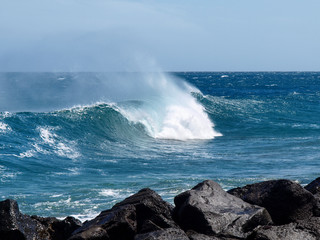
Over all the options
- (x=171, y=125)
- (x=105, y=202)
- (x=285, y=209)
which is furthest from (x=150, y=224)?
(x=171, y=125)

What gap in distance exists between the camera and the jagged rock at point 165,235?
18.8 feet

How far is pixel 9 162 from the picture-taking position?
15750 mm

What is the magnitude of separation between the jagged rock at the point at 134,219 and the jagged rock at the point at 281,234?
102 centimetres

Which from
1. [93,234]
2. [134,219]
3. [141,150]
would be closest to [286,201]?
[134,219]

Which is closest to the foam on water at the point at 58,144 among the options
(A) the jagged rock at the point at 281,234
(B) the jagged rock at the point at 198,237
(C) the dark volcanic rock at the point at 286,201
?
(C) the dark volcanic rock at the point at 286,201

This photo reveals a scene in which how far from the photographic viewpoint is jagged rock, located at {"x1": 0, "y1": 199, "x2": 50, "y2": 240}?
6.57 meters

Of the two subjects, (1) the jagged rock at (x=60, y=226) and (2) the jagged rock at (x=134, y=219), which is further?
(1) the jagged rock at (x=60, y=226)

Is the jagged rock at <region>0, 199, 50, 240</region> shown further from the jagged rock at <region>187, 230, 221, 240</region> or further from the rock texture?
the jagged rock at <region>187, 230, 221, 240</region>

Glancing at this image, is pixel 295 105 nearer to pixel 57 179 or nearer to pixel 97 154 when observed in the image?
pixel 97 154

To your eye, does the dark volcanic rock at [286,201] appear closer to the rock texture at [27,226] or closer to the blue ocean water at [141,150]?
the rock texture at [27,226]

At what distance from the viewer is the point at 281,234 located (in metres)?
5.99

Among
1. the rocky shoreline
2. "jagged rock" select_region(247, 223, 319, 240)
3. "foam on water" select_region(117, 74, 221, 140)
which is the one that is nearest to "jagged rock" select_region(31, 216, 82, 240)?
the rocky shoreline

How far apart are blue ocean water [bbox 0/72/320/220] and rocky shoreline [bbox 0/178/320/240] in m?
3.00

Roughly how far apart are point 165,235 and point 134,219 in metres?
1.01
